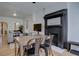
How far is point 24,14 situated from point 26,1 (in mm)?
276

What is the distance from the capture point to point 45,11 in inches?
82.1

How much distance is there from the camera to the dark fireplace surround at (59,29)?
201cm

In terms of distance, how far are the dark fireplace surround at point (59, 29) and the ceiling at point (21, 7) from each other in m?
0.20

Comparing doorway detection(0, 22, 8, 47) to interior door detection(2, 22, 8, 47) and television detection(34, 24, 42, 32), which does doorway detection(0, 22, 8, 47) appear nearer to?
interior door detection(2, 22, 8, 47)

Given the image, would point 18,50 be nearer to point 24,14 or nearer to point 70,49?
point 24,14

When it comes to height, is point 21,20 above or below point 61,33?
above

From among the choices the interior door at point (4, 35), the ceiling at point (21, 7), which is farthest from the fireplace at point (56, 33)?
the interior door at point (4, 35)

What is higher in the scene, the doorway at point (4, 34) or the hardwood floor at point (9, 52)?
the doorway at point (4, 34)

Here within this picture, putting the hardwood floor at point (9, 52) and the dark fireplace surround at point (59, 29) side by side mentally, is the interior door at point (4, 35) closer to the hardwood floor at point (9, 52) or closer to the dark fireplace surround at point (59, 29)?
the hardwood floor at point (9, 52)

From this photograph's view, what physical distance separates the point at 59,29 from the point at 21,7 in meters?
0.89

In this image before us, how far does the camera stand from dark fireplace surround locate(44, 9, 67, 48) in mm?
2010

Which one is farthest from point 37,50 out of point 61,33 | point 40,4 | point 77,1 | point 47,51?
point 77,1

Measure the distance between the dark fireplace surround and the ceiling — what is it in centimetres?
20

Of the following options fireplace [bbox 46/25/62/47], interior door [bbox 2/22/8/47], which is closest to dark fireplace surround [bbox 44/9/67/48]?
fireplace [bbox 46/25/62/47]
